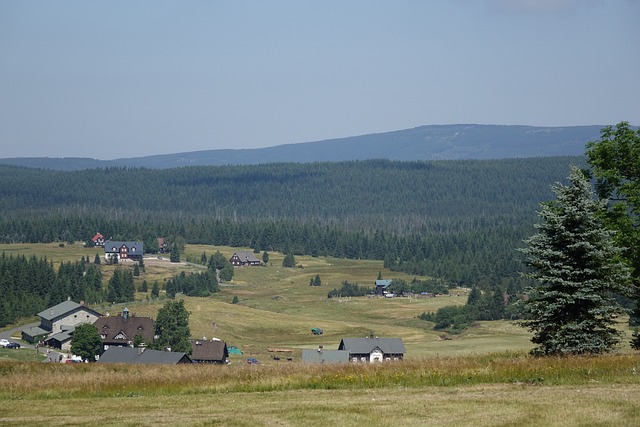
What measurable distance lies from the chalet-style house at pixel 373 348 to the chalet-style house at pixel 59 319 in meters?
37.3

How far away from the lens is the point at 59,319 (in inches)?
3947

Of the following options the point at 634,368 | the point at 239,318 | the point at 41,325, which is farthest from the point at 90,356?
the point at 634,368

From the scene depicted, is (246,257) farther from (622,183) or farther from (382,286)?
(622,183)

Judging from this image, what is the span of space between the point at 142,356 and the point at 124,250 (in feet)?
405

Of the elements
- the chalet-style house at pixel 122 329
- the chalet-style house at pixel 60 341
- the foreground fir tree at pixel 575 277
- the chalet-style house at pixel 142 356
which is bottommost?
the chalet-style house at pixel 60 341

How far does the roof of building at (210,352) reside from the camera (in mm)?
74625

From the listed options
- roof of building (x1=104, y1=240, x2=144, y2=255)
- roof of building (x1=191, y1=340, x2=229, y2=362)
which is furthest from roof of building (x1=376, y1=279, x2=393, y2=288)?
roof of building (x1=191, y1=340, x2=229, y2=362)

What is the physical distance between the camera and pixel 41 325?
102062 millimetres

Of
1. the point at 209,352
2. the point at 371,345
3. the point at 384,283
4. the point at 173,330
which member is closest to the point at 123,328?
the point at 173,330

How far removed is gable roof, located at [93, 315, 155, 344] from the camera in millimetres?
89625

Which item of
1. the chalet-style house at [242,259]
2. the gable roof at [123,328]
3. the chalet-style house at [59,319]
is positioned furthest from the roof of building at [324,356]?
the chalet-style house at [242,259]

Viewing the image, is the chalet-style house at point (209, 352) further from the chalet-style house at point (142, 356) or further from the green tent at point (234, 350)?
the green tent at point (234, 350)

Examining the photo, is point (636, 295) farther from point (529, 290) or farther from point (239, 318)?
point (239, 318)

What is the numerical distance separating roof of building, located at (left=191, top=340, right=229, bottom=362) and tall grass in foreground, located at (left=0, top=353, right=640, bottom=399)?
4530 centimetres
